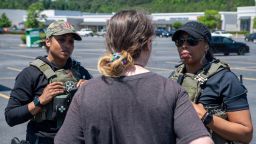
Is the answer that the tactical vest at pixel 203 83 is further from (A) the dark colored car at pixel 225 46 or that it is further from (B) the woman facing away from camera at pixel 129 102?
(A) the dark colored car at pixel 225 46

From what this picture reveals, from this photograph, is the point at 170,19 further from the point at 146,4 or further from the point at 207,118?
the point at 207,118

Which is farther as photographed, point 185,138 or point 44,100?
point 44,100

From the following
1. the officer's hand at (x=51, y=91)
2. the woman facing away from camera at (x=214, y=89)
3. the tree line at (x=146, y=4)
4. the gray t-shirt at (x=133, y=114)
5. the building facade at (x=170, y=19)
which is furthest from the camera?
the tree line at (x=146, y=4)

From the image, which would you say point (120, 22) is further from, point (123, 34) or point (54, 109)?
point (54, 109)

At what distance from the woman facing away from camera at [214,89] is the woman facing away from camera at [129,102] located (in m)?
0.77

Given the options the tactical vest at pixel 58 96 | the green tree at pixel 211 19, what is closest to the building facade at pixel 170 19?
the green tree at pixel 211 19

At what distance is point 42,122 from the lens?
309cm

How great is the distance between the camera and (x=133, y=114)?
72.5 inches

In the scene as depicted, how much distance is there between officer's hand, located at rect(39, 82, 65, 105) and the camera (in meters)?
2.88

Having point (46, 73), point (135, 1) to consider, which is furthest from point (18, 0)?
point (46, 73)

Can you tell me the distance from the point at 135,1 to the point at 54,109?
181 m

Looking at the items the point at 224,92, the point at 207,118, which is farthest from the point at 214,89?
the point at 207,118

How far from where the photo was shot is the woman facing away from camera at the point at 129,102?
5.94 feet

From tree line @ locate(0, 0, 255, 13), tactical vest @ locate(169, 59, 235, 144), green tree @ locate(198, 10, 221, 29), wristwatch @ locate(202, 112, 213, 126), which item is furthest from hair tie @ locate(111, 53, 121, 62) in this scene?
tree line @ locate(0, 0, 255, 13)
